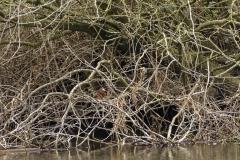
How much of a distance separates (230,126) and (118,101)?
1.27 m

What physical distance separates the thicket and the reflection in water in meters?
0.19

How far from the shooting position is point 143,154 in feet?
19.9

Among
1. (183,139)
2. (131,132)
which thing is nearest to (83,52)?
(131,132)

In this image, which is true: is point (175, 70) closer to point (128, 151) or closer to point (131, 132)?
point (131, 132)

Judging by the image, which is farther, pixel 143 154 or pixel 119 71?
pixel 119 71

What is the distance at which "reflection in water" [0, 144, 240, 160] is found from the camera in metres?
5.79

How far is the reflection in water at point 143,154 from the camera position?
Answer: 5.79 m

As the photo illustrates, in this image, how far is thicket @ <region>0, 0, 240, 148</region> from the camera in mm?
6996

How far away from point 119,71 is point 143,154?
2.45m

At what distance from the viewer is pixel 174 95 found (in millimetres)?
8031

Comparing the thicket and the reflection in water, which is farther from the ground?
the thicket

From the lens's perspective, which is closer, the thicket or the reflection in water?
the reflection in water

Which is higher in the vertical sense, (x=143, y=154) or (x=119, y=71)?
(x=119, y=71)

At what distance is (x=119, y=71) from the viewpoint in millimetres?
8367
